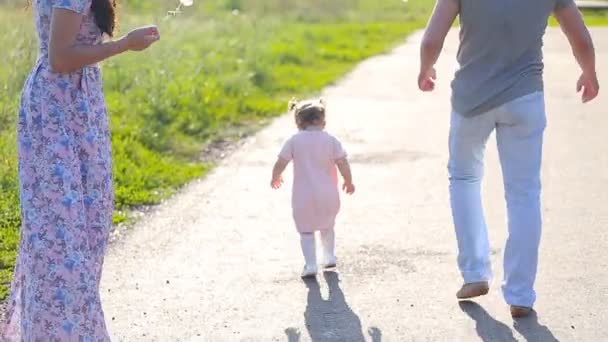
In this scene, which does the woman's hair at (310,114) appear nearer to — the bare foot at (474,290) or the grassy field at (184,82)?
the bare foot at (474,290)

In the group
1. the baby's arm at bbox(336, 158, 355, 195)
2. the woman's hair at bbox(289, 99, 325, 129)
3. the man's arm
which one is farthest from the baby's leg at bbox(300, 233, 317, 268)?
the man's arm

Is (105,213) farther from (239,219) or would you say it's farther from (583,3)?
(583,3)

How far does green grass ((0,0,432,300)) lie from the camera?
10.9 metres

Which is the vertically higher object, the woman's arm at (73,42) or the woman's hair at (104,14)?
the woman's hair at (104,14)

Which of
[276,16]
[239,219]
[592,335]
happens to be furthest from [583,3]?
[592,335]

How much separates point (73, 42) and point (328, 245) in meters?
2.89

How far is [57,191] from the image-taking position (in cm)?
548

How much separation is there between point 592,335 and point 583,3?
36306 millimetres

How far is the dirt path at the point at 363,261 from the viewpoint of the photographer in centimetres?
677

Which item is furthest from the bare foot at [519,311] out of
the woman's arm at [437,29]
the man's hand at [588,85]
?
the woman's arm at [437,29]

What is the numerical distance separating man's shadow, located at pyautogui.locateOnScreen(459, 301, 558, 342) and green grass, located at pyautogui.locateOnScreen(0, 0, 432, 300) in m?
2.23

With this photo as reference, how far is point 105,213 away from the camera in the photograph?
5637 mm

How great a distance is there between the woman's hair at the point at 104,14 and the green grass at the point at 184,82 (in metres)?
1.41

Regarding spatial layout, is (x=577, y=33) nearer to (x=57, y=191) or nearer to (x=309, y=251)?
(x=309, y=251)
